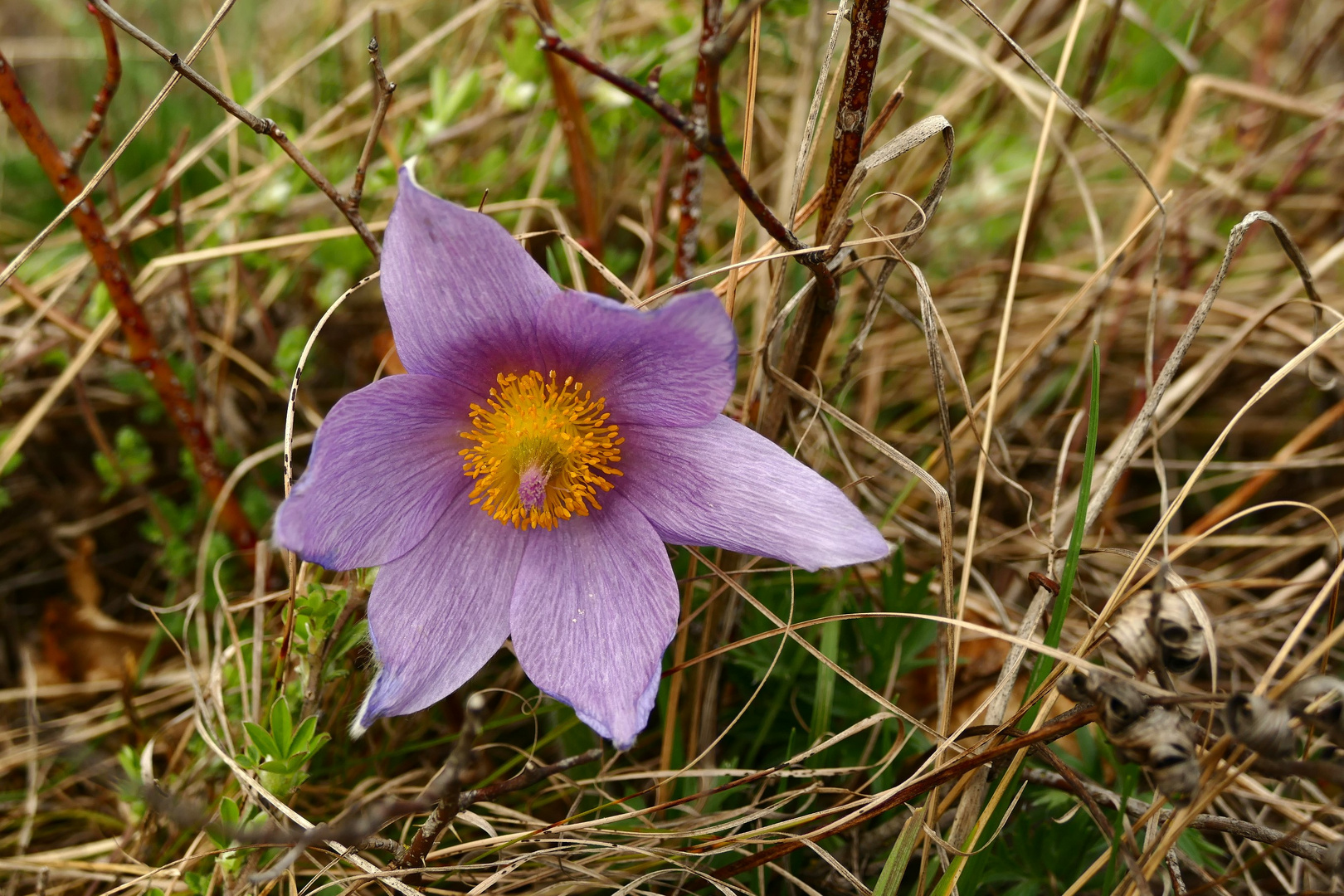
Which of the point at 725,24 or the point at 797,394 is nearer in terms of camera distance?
the point at 797,394

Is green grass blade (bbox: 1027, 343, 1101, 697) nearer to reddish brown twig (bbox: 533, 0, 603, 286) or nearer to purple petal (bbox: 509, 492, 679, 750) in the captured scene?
purple petal (bbox: 509, 492, 679, 750)

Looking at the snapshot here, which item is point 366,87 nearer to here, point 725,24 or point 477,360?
point 725,24

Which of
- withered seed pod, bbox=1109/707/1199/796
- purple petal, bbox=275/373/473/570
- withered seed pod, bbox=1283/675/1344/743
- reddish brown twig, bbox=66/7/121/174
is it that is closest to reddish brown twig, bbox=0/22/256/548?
reddish brown twig, bbox=66/7/121/174

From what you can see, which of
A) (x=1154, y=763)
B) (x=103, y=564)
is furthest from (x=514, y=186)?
(x=1154, y=763)

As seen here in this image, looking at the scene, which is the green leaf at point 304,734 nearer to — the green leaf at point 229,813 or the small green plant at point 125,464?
the green leaf at point 229,813

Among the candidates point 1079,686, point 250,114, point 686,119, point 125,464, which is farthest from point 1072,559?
point 125,464

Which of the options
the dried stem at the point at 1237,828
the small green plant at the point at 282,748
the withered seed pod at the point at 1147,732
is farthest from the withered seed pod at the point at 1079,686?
the small green plant at the point at 282,748

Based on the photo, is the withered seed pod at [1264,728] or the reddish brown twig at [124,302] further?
the reddish brown twig at [124,302]
